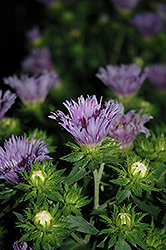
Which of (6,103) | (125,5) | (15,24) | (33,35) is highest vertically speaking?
(15,24)

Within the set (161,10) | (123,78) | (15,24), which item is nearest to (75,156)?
(123,78)

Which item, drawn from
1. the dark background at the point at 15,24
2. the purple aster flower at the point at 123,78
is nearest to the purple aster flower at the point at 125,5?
the dark background at the point at 15,24

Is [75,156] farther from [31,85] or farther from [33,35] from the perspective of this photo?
[33,35]

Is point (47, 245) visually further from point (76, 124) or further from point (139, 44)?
point (139, 44)

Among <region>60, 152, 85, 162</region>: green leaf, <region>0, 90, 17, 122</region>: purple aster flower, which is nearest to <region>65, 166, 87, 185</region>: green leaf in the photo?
<region>60, 152, 85, 162</region>: green leaf

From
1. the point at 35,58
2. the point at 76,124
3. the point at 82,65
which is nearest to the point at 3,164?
the point at 76,124

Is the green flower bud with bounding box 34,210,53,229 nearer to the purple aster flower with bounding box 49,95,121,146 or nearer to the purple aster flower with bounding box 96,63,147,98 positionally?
the purple aster flower with bounding box 49,95,121,146
